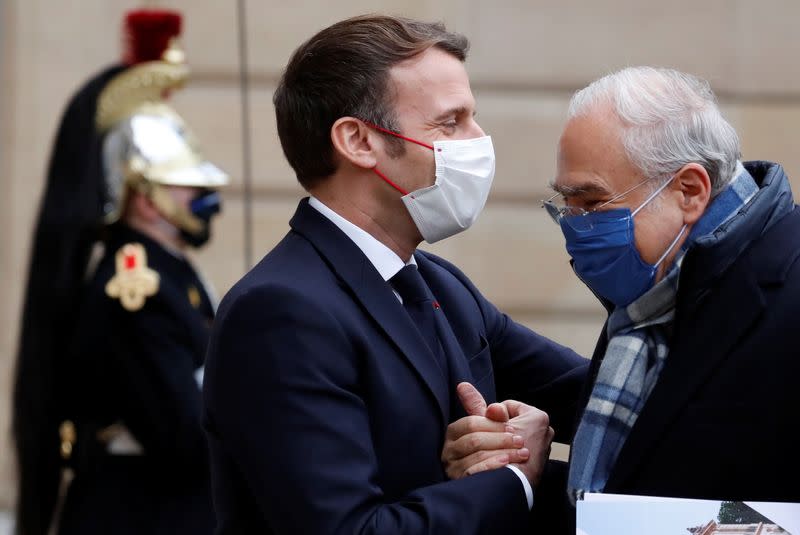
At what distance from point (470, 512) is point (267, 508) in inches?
15.1

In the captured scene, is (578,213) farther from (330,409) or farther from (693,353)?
(330,409)

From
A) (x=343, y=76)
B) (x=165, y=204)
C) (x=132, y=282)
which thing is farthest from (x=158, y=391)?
(x=343, y=76)

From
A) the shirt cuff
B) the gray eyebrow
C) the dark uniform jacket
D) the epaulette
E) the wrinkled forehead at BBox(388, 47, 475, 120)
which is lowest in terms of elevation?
the dark uniform jacket

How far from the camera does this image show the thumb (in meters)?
2.80

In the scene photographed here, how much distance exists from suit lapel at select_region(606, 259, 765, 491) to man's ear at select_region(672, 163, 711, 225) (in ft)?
0.43

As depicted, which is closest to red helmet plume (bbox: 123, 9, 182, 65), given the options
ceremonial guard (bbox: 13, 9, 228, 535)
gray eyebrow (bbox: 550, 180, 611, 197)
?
ceremonial guard (bbox: 13, 9, 228, 535)

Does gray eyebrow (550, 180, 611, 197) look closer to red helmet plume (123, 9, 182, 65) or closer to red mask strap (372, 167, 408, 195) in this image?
red mask strap (372, 167, 408, 195)

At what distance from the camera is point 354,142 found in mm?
2896

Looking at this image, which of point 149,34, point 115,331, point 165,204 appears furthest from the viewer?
point 149,34

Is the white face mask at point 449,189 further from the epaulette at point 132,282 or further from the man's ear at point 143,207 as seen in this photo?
the man's ear at point 143,207

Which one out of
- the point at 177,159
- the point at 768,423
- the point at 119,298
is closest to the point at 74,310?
the point at 119,298

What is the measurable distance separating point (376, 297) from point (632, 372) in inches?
21.1

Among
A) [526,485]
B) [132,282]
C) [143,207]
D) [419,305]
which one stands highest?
[419,305]

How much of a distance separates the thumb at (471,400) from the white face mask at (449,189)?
0.34 meters
